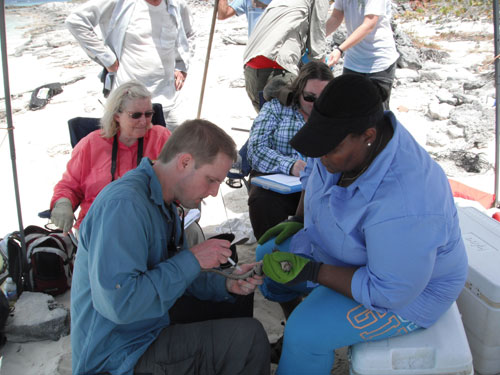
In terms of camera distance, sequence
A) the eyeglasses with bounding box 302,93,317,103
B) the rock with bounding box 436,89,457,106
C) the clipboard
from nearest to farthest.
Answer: the clipboard < the eyeglasses with bounding box 302,93,317,103 < the rock with bounding box 436,89,457,106

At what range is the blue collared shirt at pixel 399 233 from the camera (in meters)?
1.67

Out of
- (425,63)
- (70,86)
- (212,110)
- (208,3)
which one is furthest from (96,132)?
(208,3)

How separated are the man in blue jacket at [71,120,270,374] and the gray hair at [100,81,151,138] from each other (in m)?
1.34

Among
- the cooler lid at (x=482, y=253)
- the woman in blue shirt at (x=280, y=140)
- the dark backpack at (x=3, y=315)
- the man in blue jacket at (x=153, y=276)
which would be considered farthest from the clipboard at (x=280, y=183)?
the dark backpack at (x=3, y=315)

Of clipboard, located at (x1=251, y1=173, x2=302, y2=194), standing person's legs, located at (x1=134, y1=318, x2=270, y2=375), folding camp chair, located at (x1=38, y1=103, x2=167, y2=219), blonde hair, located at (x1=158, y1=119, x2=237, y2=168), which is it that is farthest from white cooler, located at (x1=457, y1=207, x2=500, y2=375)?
folding camp chair, located at (x1=38, y1=103, x2=167, y2=219)

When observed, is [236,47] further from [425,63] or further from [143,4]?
[143,4]

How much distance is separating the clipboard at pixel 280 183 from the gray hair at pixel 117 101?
99cm

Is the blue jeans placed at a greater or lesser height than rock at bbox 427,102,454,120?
greater

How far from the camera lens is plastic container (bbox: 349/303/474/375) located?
1.86 meters

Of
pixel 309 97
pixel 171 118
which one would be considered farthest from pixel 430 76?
pixel 309 97

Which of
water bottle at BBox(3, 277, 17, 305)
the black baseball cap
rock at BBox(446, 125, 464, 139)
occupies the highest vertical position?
the black baseball cap

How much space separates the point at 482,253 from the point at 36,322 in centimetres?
270

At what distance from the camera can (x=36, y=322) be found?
2.79m

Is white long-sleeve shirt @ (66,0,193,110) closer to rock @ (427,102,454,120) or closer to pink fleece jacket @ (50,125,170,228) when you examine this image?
pink fleece jacket @ (50,125,170,228)
